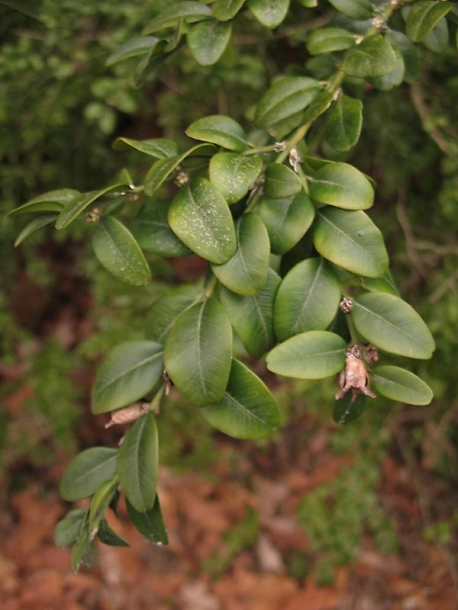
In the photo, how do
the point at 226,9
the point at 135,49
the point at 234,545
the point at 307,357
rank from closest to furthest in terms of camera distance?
the point at 307,357 → the point at 226,9 → the point at 135,49 → the point at 234,545

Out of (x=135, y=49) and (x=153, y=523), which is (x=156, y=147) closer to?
(x=135, y=49)

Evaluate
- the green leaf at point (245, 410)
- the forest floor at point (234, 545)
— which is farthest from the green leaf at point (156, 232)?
the forest floor at point (234, 545)

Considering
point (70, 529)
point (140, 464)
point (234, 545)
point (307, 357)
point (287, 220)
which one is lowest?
point (234, 545)

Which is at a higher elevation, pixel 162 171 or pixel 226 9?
pixel 226 9

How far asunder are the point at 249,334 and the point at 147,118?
4.54ft

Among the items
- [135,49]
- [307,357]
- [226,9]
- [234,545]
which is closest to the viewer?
[307,357]

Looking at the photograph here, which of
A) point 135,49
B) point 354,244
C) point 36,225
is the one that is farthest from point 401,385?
point 135,49

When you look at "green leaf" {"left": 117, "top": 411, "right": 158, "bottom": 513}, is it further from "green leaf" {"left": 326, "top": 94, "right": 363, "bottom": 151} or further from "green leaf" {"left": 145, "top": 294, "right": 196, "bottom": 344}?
"green leaf" {"left": 326, "top": 94, "right": 363, "bottom": 151}

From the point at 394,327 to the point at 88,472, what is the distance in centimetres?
44

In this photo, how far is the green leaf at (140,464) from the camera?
0.68 m

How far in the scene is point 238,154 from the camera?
2.39 ft

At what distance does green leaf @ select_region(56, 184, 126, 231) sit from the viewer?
65 cm

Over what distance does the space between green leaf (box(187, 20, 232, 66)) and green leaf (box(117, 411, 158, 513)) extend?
47 cm

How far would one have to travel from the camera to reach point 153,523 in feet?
2.41
